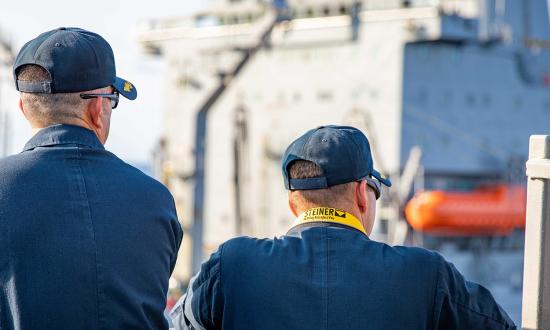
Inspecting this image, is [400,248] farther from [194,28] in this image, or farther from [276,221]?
[194,28]

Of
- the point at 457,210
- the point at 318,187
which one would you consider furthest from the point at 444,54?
the point at 318,187

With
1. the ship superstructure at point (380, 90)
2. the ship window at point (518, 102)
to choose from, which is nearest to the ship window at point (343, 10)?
the ship superstructure at point (380, 90)

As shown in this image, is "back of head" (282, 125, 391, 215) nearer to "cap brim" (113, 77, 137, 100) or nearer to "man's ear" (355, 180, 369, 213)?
"man's ear" (355, 180, 369, 213)

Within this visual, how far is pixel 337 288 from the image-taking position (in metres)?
3.34

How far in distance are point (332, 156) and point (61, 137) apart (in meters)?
0.88

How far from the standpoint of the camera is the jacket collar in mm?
3357

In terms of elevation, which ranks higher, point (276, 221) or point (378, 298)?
point (378, 298)

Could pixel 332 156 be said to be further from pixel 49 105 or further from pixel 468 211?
pixel 468 211

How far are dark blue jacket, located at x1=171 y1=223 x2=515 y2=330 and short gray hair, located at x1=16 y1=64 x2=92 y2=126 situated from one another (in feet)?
2.17

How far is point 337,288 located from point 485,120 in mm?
20332

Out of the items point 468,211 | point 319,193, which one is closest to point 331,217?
point 319,193

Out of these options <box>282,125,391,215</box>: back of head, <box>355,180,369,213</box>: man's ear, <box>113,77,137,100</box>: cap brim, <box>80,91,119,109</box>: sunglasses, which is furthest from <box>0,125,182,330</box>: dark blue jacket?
<box>355,180,369,213</box>: man's ear

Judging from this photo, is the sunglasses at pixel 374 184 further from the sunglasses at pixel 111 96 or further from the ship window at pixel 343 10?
the ship window at pixel 343 10

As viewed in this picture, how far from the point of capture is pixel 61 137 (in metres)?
3.36
